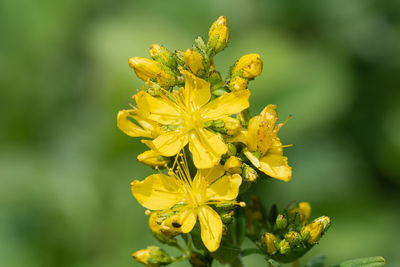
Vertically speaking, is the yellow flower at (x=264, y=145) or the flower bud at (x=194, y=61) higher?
the flower bud at (x=194, y=61)

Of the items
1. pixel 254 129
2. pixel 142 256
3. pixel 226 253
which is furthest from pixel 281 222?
pixel 142 256

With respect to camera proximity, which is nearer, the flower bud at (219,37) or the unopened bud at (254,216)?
the flower bud at (219,37)

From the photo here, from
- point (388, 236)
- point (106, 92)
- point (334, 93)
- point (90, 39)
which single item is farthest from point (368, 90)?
point (90, 39)

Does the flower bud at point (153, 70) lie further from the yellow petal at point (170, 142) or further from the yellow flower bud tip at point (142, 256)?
the yellow flower bud tip at point (142, 256)

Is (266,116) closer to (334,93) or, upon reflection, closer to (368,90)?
(334,93)

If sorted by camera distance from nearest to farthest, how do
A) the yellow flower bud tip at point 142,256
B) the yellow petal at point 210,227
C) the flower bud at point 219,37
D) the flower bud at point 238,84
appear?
the yellow petal at point 210,227 → the flower bud at point 238,84 → the flower bud at point 219,37 → the yellow flower bud tip at point 142,256

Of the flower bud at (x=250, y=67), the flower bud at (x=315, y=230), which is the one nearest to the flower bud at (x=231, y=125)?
the flower bud at (x=250, y=67)

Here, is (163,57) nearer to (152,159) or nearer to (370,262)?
(152,159)
